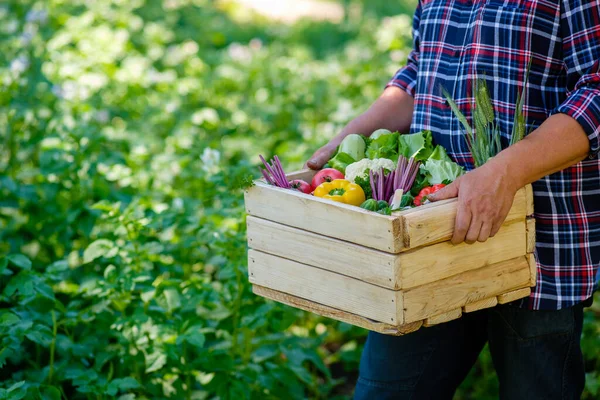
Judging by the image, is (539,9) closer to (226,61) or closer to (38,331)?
(38,331)

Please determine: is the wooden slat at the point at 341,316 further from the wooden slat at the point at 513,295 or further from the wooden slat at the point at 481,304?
the wooden slat at the point at 513,295

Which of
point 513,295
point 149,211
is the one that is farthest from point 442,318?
point 149,211

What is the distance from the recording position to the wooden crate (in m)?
1.84

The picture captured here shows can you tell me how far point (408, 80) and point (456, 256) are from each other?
70cm

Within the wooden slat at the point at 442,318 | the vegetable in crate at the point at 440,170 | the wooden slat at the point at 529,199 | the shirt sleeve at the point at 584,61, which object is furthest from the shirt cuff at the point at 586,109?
the wooden slat at the point at 442,318

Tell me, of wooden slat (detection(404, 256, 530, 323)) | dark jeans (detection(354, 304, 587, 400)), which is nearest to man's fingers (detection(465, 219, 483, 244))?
wooden slat (detection(404, 256, 530, 323))

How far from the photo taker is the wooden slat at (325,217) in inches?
71.2

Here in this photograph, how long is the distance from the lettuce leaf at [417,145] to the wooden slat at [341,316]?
46cm

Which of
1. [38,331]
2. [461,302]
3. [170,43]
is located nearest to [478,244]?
[461,302]

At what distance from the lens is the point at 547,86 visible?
80.9 inches

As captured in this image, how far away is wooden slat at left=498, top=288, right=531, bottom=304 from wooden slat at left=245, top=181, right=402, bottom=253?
0.39 metres

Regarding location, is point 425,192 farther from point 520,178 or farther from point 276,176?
point 276,176

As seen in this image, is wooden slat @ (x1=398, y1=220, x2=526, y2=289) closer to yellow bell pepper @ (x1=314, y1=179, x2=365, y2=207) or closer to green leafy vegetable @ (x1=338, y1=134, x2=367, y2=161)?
yellow bell pepper @ (x1=314, y1=179, x2=365, y2=207)

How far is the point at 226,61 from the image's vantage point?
238 inches
